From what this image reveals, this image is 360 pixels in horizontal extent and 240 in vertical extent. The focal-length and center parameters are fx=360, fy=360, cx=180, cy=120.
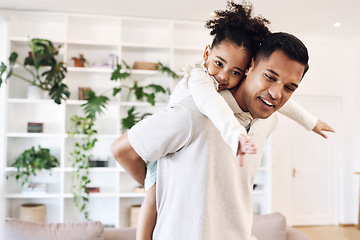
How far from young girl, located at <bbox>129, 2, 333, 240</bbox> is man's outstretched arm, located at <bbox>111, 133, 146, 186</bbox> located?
29 mm

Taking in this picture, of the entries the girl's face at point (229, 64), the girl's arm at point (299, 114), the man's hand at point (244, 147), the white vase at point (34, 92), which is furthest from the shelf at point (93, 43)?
the man's hand at point (244, 147)

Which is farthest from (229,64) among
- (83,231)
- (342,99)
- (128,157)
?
(342,99)

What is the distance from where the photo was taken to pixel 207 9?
4.52 meters

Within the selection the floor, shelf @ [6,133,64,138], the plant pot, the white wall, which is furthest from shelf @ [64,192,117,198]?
the floor

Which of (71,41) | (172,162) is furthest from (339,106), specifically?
(172,162)

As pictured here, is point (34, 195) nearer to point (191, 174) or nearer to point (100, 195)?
point (100, 195)

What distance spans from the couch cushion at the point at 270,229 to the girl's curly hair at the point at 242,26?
210 cm

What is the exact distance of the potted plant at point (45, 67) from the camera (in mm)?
4289

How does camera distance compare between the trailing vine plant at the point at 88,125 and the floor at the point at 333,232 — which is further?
the floor at the point at 333,232

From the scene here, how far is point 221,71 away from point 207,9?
3558mm

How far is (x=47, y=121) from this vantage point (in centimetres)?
491

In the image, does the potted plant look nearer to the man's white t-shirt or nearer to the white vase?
the white vase

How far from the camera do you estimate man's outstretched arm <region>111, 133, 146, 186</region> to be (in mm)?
1040

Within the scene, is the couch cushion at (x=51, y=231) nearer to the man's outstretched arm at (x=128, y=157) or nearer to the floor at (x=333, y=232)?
the man's outstretched arm at (x=128, y=157)
